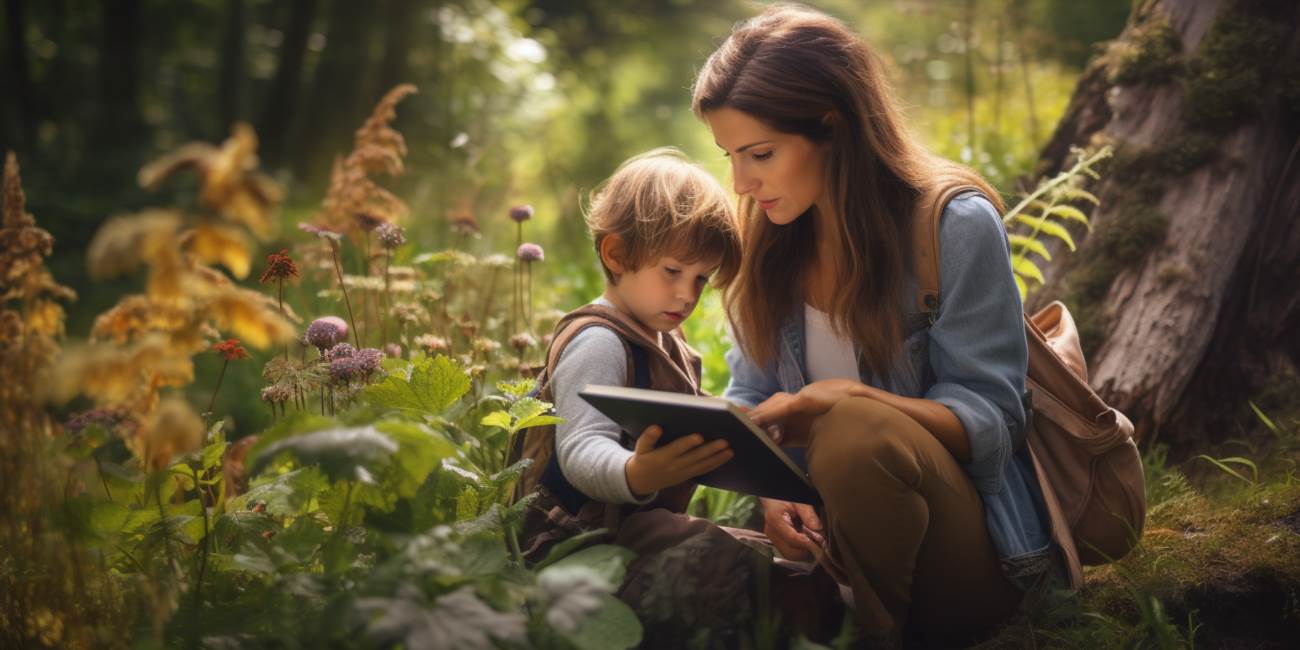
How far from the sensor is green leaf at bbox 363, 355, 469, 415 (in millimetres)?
2402

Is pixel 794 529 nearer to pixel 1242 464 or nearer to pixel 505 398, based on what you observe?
pixel 505 398

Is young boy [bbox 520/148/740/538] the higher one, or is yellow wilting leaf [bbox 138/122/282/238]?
yellow wilting leaf [bbox 138/122/282/238]

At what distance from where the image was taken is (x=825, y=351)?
2.77 m

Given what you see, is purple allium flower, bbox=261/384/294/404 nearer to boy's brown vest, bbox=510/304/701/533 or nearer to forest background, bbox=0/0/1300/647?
forest background, bbox=0/0/1300/647

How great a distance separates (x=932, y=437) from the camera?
7.50 ft

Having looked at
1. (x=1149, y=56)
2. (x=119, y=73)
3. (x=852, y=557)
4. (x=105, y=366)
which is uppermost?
(x=1149, y=56)

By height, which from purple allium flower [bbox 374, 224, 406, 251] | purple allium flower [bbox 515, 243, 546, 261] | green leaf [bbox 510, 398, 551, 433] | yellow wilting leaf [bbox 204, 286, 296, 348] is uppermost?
yellow wilting leaf [bbox 204, 286, 296, 348]

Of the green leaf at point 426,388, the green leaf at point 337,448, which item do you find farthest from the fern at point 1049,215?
the green leaf at point 337,448

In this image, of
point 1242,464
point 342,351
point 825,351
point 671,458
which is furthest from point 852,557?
point 1242,464

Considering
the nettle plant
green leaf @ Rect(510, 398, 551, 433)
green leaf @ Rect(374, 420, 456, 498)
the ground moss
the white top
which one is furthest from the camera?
the ground moss

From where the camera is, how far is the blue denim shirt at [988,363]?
7.75 feet

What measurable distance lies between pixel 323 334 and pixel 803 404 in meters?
1.23

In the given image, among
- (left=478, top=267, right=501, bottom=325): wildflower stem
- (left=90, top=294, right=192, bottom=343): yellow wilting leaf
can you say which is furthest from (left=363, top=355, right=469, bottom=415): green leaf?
(left=478, top=267, right=501, bottom=325): wildflower stem

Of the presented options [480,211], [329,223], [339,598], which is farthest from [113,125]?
[339,598]
